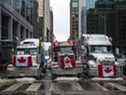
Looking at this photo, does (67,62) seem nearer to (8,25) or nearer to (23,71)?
(23,71)

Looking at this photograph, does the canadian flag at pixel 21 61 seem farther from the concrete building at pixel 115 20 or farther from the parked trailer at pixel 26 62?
the concrete building at pixel 115 20

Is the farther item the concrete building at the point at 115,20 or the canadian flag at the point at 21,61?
the concrete building at the point at 115,20

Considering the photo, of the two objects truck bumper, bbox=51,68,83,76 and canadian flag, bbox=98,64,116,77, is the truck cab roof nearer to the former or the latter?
truck bumper, bbox=51,68,83,76

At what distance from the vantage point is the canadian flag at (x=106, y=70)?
108 feet

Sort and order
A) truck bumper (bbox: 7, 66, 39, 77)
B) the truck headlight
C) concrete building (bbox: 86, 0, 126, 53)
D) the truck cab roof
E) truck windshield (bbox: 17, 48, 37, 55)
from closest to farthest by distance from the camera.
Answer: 1. truck bumper (bbox: 7, 66, 39, 77)
2. the truck headlight
3. the truck cab roof
4. truck windshield (bbox: 17, 48, 37, 55)
5. concrete building (bbox: 86, 0, 126, 53)

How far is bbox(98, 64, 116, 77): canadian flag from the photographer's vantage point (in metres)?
32.9

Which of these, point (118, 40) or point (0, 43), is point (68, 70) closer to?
point (0, 43)

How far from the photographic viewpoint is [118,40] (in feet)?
493

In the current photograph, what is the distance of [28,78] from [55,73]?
2187mm

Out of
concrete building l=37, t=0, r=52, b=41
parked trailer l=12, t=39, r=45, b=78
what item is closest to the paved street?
parked trailer l=12, t=39, r=45, b=78

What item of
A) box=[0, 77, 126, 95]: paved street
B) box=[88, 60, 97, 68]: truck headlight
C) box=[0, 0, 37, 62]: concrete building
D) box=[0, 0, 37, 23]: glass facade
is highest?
box=[0, 0, 37, 23]: glass facade

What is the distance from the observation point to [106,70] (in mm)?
32969

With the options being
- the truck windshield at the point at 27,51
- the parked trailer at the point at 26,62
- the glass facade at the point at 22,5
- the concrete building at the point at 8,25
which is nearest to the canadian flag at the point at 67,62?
the parked trailer at the point at 26,62

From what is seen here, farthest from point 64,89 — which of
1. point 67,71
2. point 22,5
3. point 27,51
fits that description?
point 22,5
